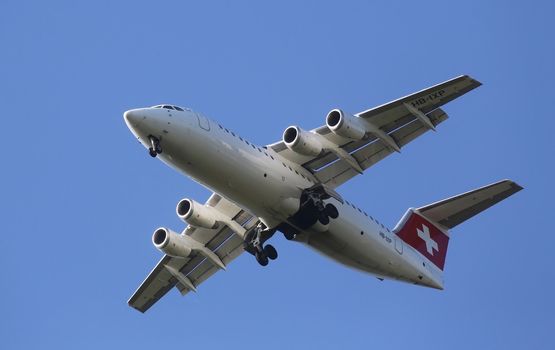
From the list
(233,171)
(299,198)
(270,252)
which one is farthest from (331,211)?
(233,171)

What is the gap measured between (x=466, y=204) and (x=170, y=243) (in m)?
6.71

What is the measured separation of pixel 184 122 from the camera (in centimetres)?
1964

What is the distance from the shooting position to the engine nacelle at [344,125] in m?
20.2

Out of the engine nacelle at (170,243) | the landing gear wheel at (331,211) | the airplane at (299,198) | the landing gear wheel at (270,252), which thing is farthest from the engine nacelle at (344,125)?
the engine nacelle at (170,243)

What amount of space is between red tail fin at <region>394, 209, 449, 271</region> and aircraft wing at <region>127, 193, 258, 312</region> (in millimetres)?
3618

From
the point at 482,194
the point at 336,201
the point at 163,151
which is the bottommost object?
the point at 163,151

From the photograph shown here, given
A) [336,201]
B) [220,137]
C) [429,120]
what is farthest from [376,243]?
[220,137]

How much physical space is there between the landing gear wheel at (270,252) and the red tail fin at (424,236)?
3.00 metres

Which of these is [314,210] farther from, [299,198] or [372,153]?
[372,153]

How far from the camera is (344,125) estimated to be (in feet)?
66.4

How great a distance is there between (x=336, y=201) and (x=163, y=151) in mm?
4250

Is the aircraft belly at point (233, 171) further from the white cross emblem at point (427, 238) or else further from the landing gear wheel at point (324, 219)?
the white cross emblem at point (427, 238)

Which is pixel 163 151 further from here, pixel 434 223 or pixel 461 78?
pixel 434 223

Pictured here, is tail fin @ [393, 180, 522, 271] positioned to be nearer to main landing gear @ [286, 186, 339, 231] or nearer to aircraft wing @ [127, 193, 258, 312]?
main landing gear @ [286, 186, 339, 231]
